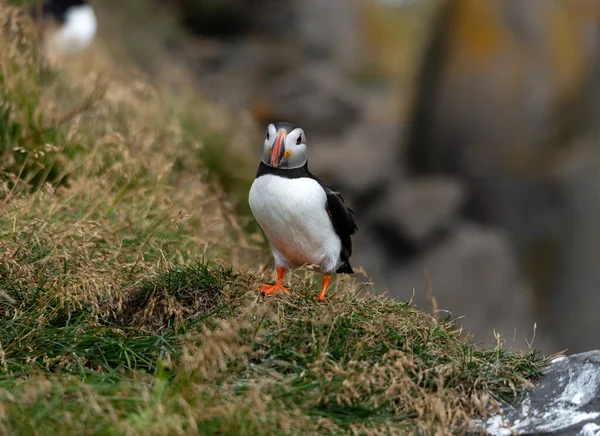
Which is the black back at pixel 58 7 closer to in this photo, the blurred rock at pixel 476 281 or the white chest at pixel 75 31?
the white chest at pixel 75 31

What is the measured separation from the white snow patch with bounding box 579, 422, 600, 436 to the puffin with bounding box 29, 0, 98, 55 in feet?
21.1

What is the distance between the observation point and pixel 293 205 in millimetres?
3373

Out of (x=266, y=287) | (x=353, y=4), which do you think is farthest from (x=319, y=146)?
(x=266, y=287)

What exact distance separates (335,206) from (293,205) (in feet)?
0.93

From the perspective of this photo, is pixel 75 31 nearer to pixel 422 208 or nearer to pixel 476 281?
pixel 422 208

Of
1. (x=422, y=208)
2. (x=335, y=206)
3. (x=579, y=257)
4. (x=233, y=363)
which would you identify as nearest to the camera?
(x=233, y=363)

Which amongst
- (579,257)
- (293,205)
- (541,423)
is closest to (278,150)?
(293,205)

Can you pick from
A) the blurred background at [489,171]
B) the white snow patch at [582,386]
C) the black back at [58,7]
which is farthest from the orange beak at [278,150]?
the black back at [58,7]

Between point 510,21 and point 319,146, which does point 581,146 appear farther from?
point 319,146

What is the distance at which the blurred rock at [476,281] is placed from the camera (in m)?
8.49

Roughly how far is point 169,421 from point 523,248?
7.26 m

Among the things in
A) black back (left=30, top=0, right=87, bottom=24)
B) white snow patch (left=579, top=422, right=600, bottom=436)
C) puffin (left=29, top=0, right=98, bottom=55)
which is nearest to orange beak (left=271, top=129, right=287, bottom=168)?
white snow patch (left=579, top=422, right=600, bottom=436)

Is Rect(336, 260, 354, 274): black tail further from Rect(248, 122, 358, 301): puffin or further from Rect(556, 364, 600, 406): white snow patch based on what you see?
Rect(556, 364, 600, 406): white snow patch

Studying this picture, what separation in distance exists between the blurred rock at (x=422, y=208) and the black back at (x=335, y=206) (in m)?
5.58
